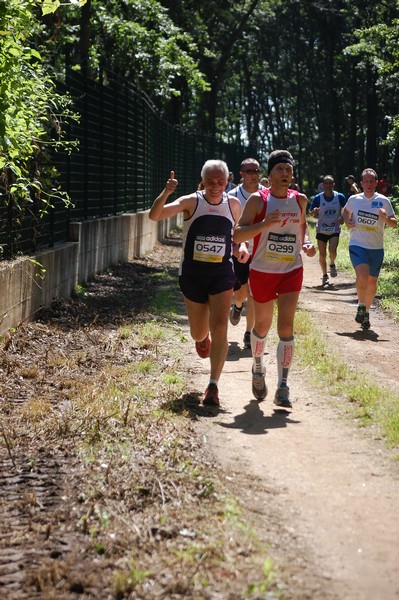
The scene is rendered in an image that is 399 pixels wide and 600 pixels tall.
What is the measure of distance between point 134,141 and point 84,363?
1330 cm

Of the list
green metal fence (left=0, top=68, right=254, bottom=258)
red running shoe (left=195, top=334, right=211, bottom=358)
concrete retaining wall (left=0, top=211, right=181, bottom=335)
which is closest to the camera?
red running shoe (left=195, top=334, right=211, bottom=358)

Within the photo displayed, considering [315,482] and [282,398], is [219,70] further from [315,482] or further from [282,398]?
[315,482]

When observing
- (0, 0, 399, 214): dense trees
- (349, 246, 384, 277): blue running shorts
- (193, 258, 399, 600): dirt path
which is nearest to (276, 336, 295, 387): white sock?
(193, 258, 399, 600): dirt path

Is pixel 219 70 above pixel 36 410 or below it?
above

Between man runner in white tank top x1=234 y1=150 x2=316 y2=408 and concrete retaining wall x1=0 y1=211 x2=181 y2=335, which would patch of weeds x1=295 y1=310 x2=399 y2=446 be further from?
concrete retaining wall x1=0 y1=211 x2=181 y2=335

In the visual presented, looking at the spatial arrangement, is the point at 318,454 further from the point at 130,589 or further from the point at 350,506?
the point at 130,589

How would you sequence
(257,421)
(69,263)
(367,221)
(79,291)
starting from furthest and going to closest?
(79,291), (69,263), (367,221), (257,421)

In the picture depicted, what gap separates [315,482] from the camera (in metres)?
6.34

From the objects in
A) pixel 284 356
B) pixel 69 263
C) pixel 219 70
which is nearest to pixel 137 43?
pixel 69 263

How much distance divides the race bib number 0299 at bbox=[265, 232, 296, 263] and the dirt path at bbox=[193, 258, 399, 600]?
113cm

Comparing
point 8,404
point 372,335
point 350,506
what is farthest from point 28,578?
point 372,335

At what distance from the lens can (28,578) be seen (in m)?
4.80

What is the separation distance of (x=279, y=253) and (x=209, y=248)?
548 mm

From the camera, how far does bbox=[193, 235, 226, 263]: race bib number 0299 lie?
852cm
